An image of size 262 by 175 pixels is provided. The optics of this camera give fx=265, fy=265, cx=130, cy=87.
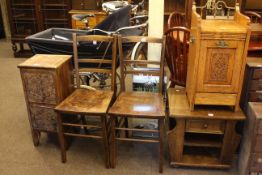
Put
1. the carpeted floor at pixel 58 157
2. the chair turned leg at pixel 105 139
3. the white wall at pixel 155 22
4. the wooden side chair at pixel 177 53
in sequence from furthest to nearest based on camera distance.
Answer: the wooden side chair at pixel 177 53 → the white wall at pixel 155 22 → the carpeted floor at pixel 58 157 → the chair turned leg at pixel 105 139

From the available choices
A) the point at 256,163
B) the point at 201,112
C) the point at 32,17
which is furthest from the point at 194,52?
the point at 32,17

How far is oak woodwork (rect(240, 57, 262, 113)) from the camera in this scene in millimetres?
1985

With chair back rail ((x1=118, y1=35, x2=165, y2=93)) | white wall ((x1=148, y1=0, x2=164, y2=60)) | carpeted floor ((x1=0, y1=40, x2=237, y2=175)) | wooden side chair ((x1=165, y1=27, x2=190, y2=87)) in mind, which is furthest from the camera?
wooden side chair ((x1=165, y1=27, x2=190, y2=87))

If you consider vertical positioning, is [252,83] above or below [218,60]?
below

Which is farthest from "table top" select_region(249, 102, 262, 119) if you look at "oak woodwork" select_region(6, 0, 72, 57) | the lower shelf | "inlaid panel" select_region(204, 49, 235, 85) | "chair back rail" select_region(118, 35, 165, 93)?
"oak woodwork" select_region(6, 0, 72, 57)

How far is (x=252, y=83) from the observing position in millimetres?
2023

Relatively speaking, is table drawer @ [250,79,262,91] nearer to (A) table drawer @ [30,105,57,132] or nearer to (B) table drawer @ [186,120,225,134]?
(B) table drawer @ [186,120,225,134]

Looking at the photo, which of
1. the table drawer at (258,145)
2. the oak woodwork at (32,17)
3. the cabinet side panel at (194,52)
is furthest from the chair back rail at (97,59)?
the oak woodwork at (32,17)

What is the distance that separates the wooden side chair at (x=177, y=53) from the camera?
2.52 m

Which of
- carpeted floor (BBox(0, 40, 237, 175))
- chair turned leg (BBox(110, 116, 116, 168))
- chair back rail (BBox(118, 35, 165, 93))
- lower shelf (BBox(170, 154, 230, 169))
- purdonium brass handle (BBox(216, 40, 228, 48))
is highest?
purdonium brass handle (BBox(216, 40, 228, 48))

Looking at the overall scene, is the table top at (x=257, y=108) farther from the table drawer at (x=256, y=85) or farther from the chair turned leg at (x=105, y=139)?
the chair turned leg at (x=105, y=139)

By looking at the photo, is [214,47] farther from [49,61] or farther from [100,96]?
[49,61]

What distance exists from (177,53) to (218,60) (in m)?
0.79

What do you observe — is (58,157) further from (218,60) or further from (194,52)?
(218,60)
